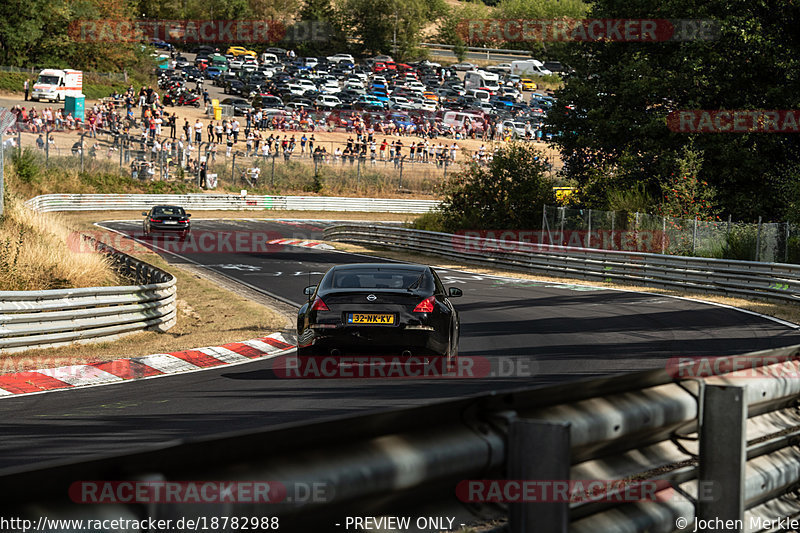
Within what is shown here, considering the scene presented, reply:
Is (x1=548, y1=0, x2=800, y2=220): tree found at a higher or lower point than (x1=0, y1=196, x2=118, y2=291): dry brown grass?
higher

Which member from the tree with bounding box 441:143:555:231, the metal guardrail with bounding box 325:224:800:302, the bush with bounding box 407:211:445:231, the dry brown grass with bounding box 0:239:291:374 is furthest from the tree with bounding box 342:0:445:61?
the dry brown grass with bounding box 0:239:291:374

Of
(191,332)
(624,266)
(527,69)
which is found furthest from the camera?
(527,69)

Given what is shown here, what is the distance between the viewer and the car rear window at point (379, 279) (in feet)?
41.5

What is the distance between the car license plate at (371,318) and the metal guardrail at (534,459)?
7487mm

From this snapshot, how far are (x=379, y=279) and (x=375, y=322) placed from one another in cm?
105

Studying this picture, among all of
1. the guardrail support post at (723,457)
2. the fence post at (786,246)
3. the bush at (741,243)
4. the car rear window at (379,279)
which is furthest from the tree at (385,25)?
the guardrail support post at (723,457)

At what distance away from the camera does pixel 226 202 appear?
56750mm

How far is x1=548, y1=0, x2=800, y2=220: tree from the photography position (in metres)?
32.8

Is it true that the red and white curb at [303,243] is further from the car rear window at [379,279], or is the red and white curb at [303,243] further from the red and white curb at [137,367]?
the car rear window at [379,279]

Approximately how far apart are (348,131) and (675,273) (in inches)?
2073

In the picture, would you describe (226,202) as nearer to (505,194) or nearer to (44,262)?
(505,194)

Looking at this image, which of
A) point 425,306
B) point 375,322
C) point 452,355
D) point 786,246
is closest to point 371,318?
point 375,322

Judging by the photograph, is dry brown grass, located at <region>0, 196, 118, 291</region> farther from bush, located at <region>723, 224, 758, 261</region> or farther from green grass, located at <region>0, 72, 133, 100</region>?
green grass, located at <region>0, 72, 133, 100</region>

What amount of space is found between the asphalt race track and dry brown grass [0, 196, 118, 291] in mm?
5139
